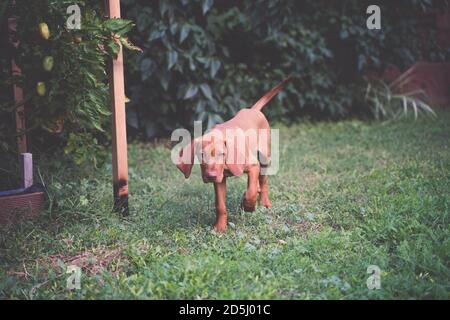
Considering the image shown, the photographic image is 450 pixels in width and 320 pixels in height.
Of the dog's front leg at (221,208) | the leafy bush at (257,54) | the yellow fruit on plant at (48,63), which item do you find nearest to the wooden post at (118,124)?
the yellow fruit on plant at (48,63)

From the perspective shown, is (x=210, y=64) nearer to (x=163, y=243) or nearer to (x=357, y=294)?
(x=163, y=243)

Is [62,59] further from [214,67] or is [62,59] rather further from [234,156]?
[214,67]

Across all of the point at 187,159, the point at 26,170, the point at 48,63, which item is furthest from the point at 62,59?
the point at 187,159

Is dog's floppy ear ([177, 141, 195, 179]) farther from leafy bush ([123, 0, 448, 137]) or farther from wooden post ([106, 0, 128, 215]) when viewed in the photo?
leafy bush ([123, 0, 448, 137])

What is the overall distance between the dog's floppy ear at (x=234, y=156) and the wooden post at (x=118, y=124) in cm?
83

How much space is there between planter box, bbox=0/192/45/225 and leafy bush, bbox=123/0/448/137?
228cm

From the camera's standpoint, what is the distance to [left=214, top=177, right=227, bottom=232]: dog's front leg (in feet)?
10.9

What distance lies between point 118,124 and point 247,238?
1.20 meters

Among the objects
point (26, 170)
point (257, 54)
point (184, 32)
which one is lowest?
point (26, 170)

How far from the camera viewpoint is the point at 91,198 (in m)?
3.82

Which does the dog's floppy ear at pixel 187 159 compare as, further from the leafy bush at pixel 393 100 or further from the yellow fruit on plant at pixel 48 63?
the leafy bush at pixel 393 100

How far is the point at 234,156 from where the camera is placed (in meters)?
3.17

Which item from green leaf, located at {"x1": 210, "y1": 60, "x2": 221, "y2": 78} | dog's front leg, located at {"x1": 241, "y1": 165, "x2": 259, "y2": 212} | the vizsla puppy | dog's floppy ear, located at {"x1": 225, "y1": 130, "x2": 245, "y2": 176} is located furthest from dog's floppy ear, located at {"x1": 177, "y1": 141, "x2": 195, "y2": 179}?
green leaf, located at {"x1": 210, "y1": 60, "x2": 221, "y2": 78}
